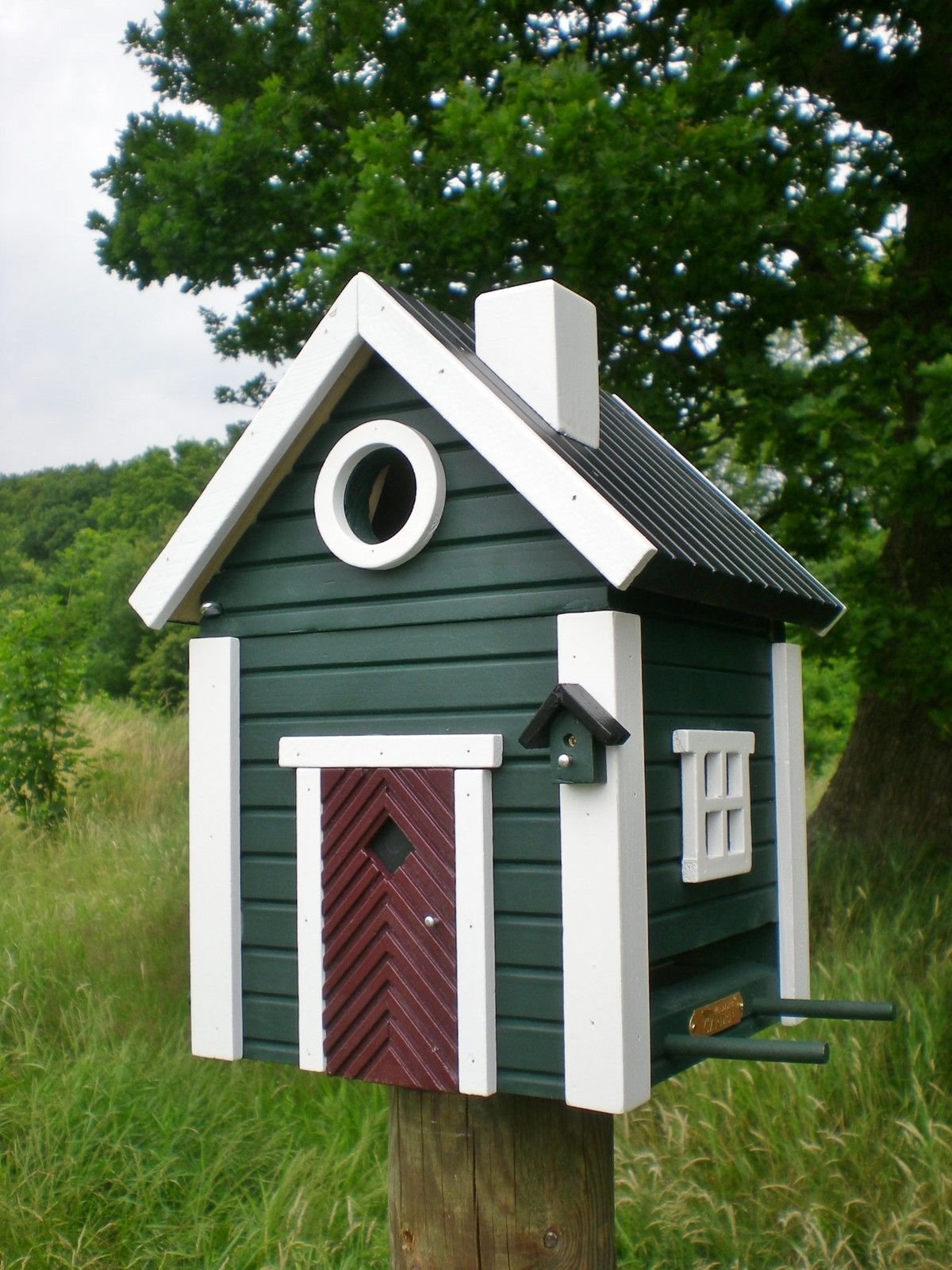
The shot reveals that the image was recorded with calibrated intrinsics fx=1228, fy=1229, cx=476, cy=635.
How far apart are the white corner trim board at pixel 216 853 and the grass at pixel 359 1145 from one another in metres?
1.85

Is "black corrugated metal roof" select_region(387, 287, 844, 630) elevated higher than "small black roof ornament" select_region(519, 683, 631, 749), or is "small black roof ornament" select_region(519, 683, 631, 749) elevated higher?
"black corrugated metal roof" select_region(387, 287, 844, 630)

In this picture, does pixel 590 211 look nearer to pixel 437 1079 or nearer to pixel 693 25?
pixel 693 25

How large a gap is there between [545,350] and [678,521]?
440 millimetres

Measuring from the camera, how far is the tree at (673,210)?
17.4 feet

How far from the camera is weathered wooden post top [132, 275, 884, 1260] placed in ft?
7.17

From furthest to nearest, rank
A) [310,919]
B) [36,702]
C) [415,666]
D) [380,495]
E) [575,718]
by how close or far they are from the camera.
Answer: [36,702]
[380,495]
[310,919]
[415,666]
[575,718]

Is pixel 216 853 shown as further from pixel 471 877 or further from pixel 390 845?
pixel 471 877

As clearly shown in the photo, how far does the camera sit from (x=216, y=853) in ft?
8.61

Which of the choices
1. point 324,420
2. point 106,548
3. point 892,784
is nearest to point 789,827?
point 324,420

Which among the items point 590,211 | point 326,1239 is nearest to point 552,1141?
point 326,1239

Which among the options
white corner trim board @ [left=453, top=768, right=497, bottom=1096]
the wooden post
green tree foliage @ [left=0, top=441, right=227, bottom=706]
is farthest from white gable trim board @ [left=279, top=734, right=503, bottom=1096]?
green tree foliage @ [left=0, top=441, right=227, bottom=706]

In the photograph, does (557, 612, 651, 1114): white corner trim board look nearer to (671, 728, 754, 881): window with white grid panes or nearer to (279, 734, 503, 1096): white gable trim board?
(279, 734, 503, 1096): white gable trim board

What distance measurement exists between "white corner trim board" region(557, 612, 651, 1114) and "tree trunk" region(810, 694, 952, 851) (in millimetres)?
5194

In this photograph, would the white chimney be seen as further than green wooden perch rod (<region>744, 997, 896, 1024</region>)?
No
